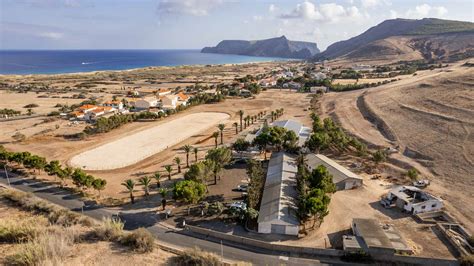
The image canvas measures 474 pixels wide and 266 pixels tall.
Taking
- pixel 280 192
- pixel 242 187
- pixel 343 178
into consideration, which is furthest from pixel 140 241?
pixel 343 178

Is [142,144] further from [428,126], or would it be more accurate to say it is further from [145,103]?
[428,126]

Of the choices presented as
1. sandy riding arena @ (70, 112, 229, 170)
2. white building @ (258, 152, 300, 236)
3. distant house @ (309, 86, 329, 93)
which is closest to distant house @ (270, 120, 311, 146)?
white building @ (258, 152, 300, 236)

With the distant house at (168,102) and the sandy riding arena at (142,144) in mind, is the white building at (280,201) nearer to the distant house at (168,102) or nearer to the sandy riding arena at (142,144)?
the sandy riding arena at (142,144)

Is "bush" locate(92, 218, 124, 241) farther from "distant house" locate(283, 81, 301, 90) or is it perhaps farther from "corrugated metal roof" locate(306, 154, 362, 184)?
"distant house" locate(283, 81, 301, 90)

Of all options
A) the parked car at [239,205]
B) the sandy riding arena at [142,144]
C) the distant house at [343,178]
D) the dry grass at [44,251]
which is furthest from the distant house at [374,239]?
the sandy riding arena at [142,144]

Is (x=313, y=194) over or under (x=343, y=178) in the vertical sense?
over

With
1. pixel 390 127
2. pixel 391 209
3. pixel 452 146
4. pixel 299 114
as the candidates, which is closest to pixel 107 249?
pixel 391 209

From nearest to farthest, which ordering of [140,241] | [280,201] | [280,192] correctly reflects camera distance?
[140,241] → [280,201] → [280,192]
